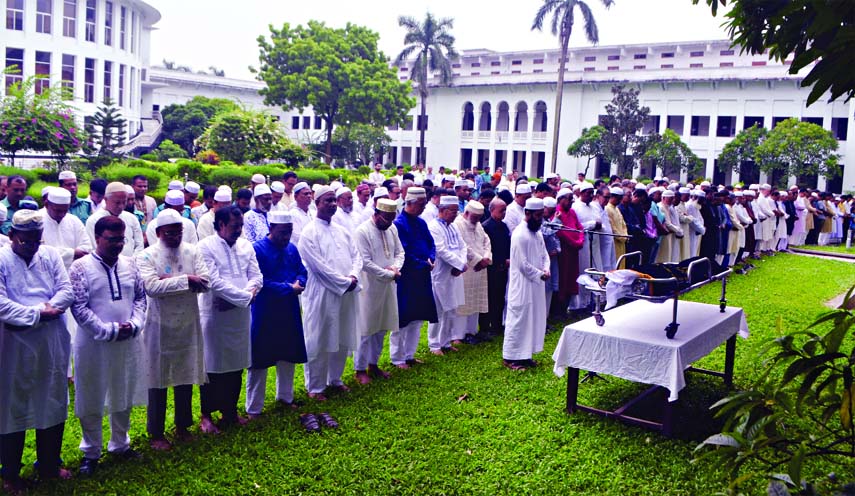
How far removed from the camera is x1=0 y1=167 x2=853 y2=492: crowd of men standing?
4.14 meters

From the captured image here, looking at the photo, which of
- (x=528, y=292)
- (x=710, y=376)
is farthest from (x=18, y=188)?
(x=710, y=376)

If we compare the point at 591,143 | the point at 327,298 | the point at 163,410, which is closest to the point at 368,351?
the point at 327,298

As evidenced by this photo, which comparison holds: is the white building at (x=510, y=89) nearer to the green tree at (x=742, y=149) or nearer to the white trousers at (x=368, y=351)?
the green tree at (x=742, y=149)

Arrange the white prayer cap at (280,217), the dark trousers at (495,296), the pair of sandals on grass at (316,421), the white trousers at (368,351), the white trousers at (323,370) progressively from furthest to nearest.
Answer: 1. the dark trousers at (495,296)
2. the white trousers at (368,351)
3. the white trousers at (323,370)
4. the white prayer cap at (280,217)
5. the pair of sandals on grass at (316,421)

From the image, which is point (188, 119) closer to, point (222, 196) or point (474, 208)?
point (222, 196)

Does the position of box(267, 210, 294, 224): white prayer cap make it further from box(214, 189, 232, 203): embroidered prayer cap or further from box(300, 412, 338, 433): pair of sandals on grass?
box(214, 189, 232, 203): embroidered prayer cap

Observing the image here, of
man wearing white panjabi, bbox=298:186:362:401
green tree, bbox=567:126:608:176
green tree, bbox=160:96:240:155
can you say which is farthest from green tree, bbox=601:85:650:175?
man wearing white panjabi, bbox=298:186:362:401

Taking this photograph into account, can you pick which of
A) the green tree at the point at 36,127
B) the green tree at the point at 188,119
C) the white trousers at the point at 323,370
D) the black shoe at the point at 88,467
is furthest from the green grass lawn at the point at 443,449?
the green tree at the point at 188,119

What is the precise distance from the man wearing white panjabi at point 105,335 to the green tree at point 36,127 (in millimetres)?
10509

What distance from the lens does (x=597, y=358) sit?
5441mm

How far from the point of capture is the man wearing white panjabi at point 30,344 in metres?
3.97

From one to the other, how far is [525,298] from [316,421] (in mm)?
2588

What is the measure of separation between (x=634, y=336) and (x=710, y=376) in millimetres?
2073

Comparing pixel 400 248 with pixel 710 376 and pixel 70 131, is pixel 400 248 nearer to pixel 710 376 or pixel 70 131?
pixel 710 376
